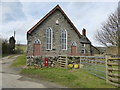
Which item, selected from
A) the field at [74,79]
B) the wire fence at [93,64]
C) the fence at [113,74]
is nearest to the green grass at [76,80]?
the field at [74,79]

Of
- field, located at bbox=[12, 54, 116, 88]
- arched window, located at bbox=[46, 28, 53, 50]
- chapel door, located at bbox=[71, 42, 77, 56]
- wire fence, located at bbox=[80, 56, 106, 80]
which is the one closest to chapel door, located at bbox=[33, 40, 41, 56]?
arched window, located at bbox=[46, 28, 53, 50]

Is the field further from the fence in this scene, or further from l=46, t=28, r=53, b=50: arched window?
l=46, t=28, r=53, b=50: arched window

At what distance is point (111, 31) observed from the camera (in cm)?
Result: 3148

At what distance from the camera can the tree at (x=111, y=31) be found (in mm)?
29578

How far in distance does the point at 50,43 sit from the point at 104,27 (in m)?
16.8

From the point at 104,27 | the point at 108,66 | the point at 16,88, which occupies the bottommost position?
the point at 16,88

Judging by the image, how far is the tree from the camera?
1164 inches

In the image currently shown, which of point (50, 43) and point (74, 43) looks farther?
point (74, 43)

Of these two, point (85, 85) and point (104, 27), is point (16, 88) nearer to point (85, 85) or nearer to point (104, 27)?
point (85, 85)

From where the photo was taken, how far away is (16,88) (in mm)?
7750

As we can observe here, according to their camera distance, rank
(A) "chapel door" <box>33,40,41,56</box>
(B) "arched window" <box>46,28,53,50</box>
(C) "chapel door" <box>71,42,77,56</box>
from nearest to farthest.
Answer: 1. (A) "chapel door" <box>33,40,41,56</box>
2. (B) "arched window" <box>46,28,53,50</box>
3. (C) "chapel door" <box>71,42,77,56</box>

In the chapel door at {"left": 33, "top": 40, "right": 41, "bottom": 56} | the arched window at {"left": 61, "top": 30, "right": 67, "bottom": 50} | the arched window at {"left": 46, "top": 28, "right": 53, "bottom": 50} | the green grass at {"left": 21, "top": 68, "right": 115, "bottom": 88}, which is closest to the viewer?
the green grass at {"left": 21, "top": 68, "right": 115, "bottom": 88}

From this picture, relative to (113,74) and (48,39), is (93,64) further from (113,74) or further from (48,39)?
(48,39)

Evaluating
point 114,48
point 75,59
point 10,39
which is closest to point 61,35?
point 75,59
